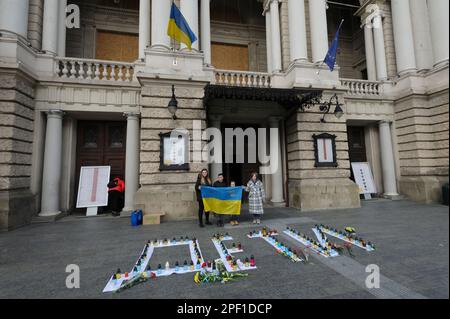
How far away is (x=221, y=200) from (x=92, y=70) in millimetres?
8682

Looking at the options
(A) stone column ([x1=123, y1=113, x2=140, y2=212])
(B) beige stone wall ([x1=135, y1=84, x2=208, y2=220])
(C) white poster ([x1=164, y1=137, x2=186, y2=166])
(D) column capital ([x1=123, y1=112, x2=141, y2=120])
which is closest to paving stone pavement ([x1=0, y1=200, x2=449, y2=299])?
(B) beige stone wall ([x1=135, y1=84, x2=208, y2=220])

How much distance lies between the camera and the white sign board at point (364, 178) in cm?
1379

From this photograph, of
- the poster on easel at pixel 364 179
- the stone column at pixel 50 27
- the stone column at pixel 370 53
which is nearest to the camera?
the stone column at pixel 50 27

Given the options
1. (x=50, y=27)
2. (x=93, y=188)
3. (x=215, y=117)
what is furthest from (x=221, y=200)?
(x=50, y=27)

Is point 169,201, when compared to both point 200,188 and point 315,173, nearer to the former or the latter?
point 200,188

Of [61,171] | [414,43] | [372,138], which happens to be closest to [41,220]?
[61,171]

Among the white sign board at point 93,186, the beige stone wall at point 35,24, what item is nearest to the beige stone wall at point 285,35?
the white sign board at point 93,186

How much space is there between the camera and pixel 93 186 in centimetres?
1138

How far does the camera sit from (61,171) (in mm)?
10953

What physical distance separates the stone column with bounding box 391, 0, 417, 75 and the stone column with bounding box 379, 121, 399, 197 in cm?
324

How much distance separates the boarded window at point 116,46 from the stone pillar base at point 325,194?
12.6 metres

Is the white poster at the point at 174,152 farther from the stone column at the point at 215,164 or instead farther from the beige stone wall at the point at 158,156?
the stone column at the point at 215,164

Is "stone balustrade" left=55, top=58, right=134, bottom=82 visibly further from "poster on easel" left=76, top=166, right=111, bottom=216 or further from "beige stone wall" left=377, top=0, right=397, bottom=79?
"beige stone wall" left=377, top=0, right=397, bottom=79
